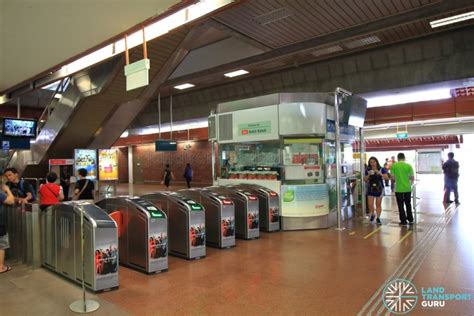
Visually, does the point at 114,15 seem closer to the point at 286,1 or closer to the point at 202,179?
the point at 286,1

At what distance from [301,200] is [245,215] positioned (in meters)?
1.56

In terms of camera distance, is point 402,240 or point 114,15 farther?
point 402,240

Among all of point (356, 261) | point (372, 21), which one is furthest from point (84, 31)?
point (372, 21)

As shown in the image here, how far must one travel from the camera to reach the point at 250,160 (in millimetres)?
8492

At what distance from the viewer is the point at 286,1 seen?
6.21 metres

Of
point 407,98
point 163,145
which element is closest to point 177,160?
point 163,145

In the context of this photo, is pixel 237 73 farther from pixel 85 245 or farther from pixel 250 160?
pixel 85 245

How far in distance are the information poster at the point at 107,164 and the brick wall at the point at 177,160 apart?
275 inches

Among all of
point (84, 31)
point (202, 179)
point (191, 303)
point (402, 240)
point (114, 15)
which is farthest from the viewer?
point (202, 179)

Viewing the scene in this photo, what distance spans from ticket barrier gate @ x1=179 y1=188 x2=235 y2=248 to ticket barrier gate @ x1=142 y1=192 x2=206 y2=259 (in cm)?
55

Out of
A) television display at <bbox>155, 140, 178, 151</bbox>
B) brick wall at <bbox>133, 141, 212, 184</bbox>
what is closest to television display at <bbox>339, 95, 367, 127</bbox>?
television display at <bbox>155, 140, 178, 151</bbox>

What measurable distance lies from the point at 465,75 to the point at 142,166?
65.1ft

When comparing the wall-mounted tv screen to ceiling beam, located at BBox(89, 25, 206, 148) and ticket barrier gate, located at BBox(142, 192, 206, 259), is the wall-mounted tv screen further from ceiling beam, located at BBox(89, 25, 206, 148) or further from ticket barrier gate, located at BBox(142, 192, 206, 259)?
ticket barrier gate, located at BBox(142, 192, 206, 259)

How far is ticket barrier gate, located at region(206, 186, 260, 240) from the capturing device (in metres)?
6.54
